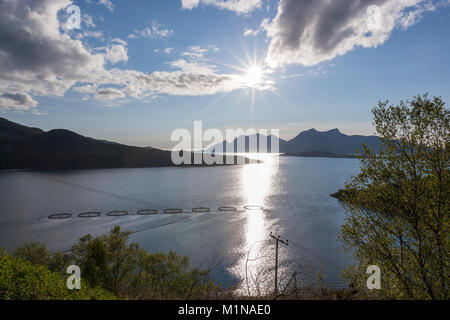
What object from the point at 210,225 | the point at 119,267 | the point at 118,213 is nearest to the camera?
the point at 119,267

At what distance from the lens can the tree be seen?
14.6m

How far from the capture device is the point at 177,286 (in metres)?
33.4

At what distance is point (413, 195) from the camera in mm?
15391

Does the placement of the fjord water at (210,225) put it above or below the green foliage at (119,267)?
below

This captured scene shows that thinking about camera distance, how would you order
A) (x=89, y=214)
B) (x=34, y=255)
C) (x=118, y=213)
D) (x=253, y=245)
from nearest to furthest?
1. (x=34, y=255)
2. (x=253, y=245)
3. (x=89, y=214)
4. (x=118, y=213)

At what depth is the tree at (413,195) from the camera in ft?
48.1

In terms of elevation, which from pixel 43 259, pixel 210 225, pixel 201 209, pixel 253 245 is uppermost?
pixel 43 259

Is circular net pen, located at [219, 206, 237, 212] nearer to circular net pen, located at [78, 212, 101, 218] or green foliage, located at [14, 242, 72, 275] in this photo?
circular net pen, located at [78, 212, 101, 218]

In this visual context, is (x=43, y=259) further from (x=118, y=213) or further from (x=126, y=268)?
(x=118, y=213)

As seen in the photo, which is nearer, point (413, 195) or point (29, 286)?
point (29, 286)

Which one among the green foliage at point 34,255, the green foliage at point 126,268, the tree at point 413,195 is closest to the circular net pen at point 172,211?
the green foliage at point 126,268

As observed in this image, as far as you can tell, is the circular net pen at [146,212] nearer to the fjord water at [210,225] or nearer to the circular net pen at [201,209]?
the fjord water at [210,225]

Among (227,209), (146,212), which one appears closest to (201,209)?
(227,209)
